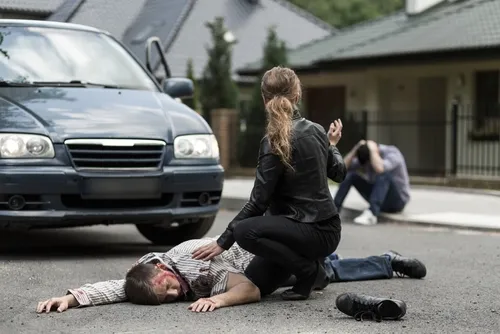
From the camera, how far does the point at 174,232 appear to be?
868 centimetres

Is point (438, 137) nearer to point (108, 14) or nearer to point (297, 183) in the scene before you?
point (108, 14)

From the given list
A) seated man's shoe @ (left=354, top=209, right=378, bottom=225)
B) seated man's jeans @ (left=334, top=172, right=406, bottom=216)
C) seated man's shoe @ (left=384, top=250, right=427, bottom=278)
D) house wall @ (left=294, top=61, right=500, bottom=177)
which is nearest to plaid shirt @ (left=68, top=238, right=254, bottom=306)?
seated man's shoe @ (left=384, top=250, right=427, bottom=278)

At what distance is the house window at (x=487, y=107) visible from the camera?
19359mm

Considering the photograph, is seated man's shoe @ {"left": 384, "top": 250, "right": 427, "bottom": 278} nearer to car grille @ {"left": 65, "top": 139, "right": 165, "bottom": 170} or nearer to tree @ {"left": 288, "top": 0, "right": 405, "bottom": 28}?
car grille @ {"left": 65, "top": 139, "right": 165, "bottom": 170}

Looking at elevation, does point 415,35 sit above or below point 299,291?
above

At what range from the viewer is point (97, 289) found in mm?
5730

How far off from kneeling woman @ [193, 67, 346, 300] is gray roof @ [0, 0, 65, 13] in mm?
3459

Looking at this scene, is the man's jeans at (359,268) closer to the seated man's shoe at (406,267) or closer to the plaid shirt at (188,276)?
the seated man's shoe at (406,267)

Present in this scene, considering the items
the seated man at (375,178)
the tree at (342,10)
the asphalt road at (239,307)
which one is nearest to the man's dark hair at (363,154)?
the seated man at (375,178)

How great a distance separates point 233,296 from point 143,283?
1.72ft

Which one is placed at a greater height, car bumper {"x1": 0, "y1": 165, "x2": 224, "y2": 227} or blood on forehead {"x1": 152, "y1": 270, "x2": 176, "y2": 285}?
car bumper {"x1": 0, "y1": 165, "x2": 224, "y2": 227}

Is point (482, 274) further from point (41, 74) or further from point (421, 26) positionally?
point (421, 26)

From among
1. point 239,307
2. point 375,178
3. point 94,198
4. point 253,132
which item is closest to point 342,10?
point 253,132

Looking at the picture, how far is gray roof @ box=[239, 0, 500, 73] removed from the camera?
21152 mm
